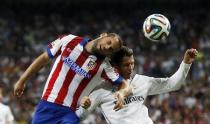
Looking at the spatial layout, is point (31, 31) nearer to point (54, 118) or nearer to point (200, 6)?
point (200, 6)

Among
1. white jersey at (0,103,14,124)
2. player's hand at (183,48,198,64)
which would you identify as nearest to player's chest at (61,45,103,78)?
player's hand at (183,48,198,64)

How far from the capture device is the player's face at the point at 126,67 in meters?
7.12

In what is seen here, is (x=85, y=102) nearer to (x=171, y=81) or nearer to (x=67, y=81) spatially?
(x=67, y=81)

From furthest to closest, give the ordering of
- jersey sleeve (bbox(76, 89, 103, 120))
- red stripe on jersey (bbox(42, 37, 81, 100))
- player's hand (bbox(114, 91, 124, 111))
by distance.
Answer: jersey sleeve (bbox(76, 89, 103, 120))
red stripe on jersey (bbox(42, 37, 81, 100))
player's hand (bbox(114, 91, 124, 111))

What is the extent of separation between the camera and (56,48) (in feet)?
22.6

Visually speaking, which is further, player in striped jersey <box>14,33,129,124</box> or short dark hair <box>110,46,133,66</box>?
short dark hair <box>110,46,133,66</box>

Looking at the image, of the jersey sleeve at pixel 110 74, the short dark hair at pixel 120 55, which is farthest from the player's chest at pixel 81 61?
the short dark hair at pixel 120 55

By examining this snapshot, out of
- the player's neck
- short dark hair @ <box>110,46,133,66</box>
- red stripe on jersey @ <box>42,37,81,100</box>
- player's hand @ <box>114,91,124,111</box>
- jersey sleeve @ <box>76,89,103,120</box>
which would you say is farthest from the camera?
short dark hair @ <box>110,46,133,66</box>

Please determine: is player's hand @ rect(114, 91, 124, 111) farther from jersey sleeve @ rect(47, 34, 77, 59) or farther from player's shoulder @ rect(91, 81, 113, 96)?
jersey sleeve @ rect(47, 34, 77, 59)

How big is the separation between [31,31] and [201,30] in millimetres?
6272

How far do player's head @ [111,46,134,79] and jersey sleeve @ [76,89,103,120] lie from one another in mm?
369

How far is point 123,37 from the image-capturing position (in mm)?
22172

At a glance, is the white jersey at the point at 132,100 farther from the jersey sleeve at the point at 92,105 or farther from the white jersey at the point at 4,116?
the white jersey at the point at 4,116

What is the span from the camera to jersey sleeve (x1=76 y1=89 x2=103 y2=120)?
6953mm
